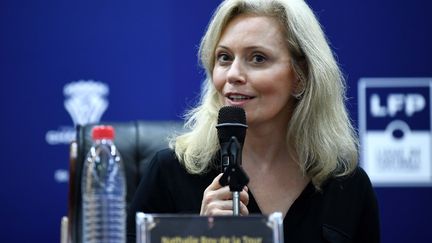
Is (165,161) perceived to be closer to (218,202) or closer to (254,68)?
(254,68)

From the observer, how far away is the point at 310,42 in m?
2.43

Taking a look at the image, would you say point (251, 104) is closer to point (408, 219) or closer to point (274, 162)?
point (274, 162)

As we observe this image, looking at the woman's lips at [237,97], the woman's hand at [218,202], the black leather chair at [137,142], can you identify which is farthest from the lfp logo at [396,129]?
the woman's hand at [218,202]

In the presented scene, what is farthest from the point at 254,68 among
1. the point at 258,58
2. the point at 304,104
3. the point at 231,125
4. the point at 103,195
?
the point at 103,195

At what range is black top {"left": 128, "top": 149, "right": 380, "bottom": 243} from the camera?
2355 millimetres

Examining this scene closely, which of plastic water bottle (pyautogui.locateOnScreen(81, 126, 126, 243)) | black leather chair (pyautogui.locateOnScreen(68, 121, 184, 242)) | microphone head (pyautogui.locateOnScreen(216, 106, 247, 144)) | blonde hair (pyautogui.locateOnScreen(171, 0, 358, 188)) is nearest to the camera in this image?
plastic water bottle (pyautogui.locateOnScreen(81, 126, 126, 243))

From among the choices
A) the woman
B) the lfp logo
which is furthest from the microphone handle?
the lfp logo

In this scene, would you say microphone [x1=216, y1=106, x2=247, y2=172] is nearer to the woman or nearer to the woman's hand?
the woman's hand

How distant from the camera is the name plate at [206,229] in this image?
148cm

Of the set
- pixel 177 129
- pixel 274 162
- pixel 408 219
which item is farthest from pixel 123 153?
pixel 408 219

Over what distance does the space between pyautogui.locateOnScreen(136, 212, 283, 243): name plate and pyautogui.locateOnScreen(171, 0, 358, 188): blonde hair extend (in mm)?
948

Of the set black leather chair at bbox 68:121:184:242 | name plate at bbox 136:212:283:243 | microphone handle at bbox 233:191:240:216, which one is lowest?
name plate at bbox 136:212:283:243

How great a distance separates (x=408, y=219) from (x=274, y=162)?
1532mm

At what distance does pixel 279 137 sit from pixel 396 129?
142 centimetres
